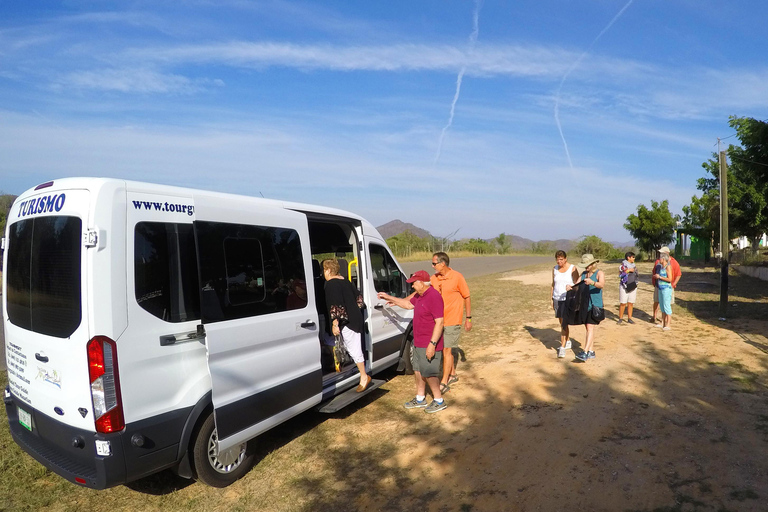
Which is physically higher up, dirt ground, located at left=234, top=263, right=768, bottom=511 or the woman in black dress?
the woman in black dress

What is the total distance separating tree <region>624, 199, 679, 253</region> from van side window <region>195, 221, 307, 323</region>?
34.6 meters

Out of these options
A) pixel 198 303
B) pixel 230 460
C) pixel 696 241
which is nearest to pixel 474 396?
pixel 230 460

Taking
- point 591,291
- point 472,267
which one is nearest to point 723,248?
point 591,291

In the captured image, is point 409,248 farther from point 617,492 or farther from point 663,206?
point 617,492

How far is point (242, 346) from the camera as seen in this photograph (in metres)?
4.16

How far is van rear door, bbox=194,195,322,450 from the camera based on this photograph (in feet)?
13.0

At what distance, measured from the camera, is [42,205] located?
3.79 m

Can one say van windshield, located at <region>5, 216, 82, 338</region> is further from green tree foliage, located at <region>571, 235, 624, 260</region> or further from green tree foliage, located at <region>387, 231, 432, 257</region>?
green tree foliage, located at <region>571, 235, 624, 260</region>

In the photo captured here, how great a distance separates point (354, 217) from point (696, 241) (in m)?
36.7

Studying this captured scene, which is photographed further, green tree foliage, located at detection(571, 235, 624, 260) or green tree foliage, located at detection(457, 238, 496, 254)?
green tree foliage, located at detection(457, 238, 496, 254)

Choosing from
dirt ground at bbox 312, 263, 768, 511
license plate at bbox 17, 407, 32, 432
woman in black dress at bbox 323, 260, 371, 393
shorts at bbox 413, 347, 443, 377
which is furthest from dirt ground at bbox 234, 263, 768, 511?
license plate at bbox 17, 407, 32, 432

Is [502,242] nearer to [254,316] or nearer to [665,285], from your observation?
[665,285]

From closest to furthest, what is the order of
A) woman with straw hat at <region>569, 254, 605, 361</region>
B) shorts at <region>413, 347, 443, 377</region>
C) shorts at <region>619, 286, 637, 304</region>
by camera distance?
1. shorts at <region>413, 347, 443, 377</region>
2. woman with straw hat at <region>569, 254, 605, 361</region>
3. shorts at <region>619, 286, 637, 304</region>

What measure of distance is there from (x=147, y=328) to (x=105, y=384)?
1.40 feet
